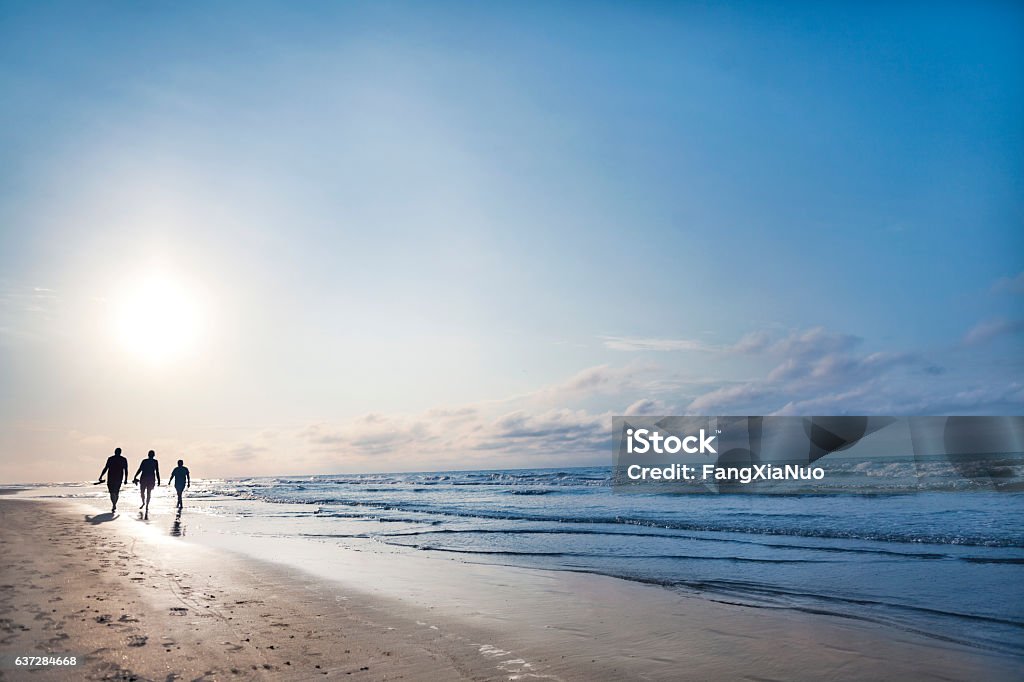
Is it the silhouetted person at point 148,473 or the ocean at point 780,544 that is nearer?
the ocean at point 780,544

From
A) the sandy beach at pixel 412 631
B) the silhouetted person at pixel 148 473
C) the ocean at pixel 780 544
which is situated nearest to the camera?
the sandy beach at pixel 412 631

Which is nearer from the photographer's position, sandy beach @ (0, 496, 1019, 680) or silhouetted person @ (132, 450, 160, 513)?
sandy beach @ (0, 496, 1019, 680)

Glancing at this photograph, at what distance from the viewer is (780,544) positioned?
14.8 meters

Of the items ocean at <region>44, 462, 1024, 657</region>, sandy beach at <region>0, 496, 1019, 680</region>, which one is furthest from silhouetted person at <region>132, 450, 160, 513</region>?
sandy beach at <region>0, 496, 1019, 680</region>

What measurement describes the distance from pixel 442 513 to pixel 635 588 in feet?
56.7

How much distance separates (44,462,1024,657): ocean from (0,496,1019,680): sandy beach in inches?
47.3

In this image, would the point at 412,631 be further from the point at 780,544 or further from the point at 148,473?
the point at 148,473

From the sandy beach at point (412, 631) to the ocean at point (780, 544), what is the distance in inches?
47.3

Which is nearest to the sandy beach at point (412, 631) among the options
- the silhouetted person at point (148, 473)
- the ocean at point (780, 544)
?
the ocean at point (780, 544)

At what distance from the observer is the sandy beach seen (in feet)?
18.0

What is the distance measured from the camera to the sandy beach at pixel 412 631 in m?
5.48

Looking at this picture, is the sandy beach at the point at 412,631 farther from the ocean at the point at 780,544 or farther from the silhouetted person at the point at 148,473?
the silhouetted person at the point at 148,473

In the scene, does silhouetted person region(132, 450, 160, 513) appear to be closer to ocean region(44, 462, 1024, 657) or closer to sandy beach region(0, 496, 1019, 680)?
ocean region(44, 462, 1024, 657)

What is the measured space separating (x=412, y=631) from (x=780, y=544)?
440 inches
